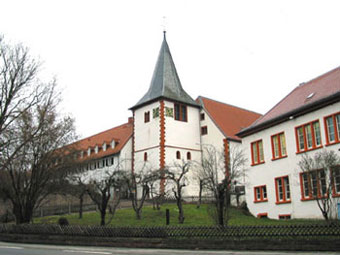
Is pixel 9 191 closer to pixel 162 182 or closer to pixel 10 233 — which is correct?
pixel 10 233

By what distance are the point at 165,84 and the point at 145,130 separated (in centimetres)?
632

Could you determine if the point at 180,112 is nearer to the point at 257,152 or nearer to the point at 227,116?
the point at 227,116

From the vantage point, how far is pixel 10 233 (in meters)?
24.3

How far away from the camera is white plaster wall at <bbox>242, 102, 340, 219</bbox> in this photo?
27.5 metres

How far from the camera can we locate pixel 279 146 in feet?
102

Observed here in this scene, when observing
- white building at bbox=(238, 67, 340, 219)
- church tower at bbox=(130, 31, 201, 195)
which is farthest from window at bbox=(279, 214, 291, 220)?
Answer: church tower at bbox=(130, 31, 201, 195)

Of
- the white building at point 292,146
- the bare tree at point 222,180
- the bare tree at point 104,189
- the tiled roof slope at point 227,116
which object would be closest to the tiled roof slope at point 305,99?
the white building at point 292,146

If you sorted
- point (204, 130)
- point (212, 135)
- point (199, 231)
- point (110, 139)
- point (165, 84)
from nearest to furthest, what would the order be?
point (199, 231), point (212, 135), point (165, 84), point (204, 130), point (110, 139)

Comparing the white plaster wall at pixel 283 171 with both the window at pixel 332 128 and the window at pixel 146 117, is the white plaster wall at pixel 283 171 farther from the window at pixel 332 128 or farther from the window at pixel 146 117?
the window at pixel 146 117

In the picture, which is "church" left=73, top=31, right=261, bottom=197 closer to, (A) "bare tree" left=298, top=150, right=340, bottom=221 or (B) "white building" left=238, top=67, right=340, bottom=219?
(B) "white building" left=238, top=67, right=340, bottom=219

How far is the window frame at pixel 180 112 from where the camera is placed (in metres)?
51.0

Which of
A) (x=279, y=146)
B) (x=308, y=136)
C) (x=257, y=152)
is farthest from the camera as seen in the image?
(x=257, y=152)

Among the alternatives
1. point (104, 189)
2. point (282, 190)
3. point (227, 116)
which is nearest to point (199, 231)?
point (104, 189)

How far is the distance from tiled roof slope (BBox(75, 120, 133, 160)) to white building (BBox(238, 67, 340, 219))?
2423 centimetres
